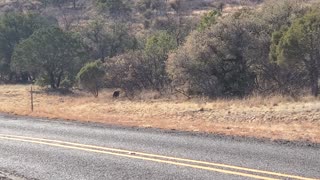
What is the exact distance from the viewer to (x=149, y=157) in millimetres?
8484

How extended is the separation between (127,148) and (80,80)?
37.7 metres

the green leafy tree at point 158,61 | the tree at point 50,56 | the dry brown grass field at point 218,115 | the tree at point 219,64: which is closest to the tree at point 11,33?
the tree at point 50,56

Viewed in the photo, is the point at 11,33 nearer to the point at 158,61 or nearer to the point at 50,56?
the point at 50,56

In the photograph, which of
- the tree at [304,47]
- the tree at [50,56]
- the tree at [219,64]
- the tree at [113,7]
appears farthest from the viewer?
the tree at [113,7]

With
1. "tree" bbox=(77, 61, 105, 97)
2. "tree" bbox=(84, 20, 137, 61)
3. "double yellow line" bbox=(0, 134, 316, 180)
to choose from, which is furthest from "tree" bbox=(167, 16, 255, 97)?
"tree" bbox=(84, 20, 137, 61)

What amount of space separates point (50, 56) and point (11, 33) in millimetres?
15220

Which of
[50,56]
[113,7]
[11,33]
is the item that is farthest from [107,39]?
[113,7]

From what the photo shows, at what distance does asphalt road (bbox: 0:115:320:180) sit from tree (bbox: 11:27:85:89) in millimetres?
45442

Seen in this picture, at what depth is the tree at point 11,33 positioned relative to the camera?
66.3 metres

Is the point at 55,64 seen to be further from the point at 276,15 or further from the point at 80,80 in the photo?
the point at 276,15

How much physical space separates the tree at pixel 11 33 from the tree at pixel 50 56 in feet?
31.2

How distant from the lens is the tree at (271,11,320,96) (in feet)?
90.0

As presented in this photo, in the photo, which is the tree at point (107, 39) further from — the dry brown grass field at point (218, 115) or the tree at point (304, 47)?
the dry brown grass field at point (218, 115)

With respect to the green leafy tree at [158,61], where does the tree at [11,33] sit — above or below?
above
